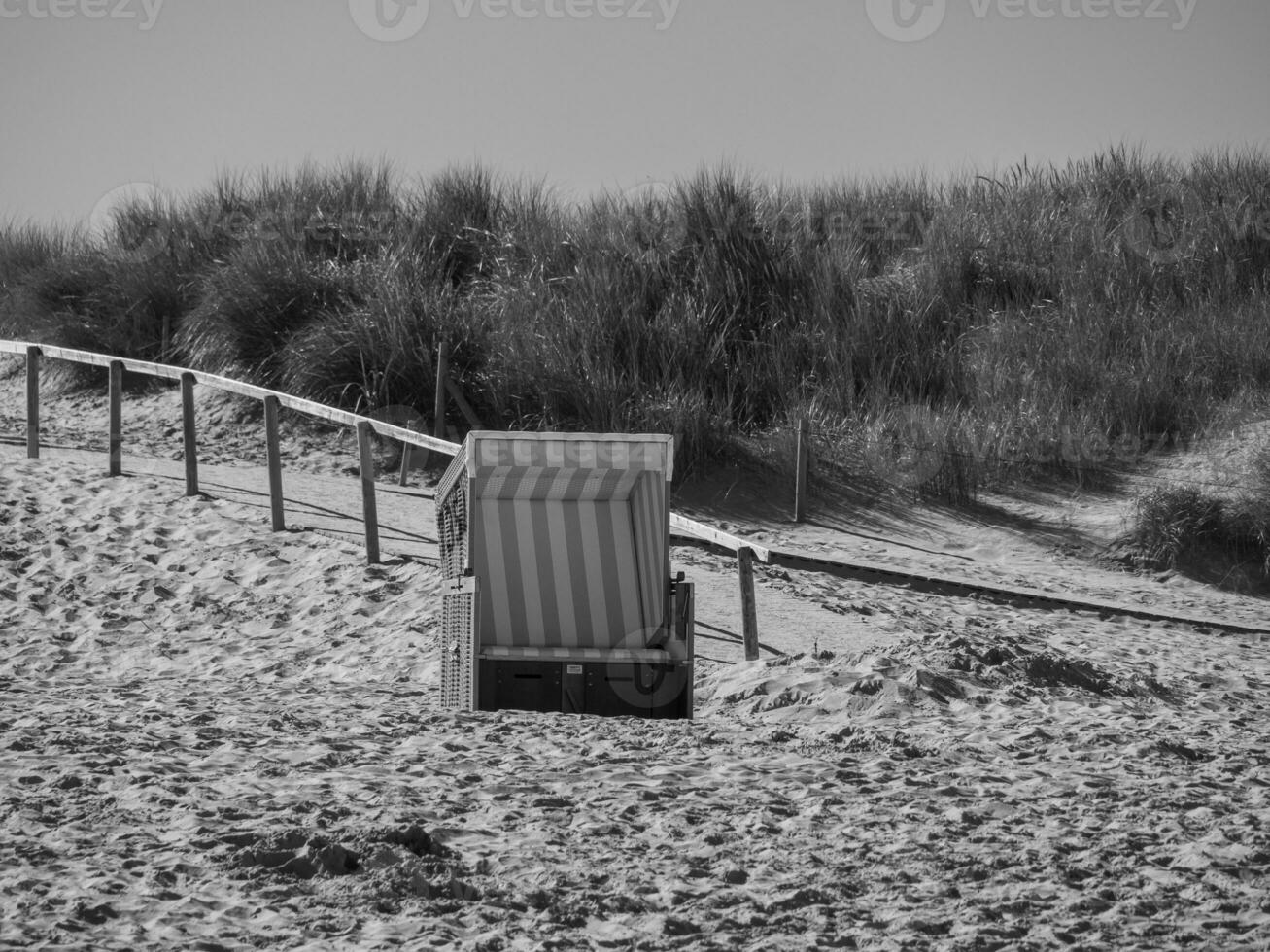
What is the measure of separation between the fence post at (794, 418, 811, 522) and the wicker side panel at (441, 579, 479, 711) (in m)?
7.37

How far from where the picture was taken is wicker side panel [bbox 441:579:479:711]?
22.1 ft

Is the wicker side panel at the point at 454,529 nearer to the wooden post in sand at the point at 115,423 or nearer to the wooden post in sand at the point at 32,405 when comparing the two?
the wooden post in sand at the point at 115,423

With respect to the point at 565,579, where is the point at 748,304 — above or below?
above

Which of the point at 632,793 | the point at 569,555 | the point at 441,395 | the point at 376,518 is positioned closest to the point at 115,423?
the point at 376,518

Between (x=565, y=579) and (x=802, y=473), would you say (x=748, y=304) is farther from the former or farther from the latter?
(x=565, y=579)

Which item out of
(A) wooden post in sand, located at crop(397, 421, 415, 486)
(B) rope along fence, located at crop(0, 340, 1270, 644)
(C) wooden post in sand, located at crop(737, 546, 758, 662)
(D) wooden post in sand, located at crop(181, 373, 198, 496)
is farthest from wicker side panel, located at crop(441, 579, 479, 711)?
(A) wooden post in sand, located at crop(397, 421, 415, 486)

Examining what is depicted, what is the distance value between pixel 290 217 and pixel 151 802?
52.8 ft

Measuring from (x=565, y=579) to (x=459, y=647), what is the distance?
2.28 ft

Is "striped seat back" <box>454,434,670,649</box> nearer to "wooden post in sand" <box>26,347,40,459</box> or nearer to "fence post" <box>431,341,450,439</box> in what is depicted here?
"wooden post in sand" <box>26,347,40,459</box>

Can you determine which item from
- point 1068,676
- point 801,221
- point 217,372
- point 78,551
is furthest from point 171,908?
point 801,221

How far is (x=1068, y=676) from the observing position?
25.0 ft

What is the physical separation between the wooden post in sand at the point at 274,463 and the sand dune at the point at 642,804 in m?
2.42

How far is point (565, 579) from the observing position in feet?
23.7

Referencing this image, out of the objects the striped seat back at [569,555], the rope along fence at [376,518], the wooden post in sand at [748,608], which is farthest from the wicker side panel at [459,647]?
the rope along fence at [376,518]
